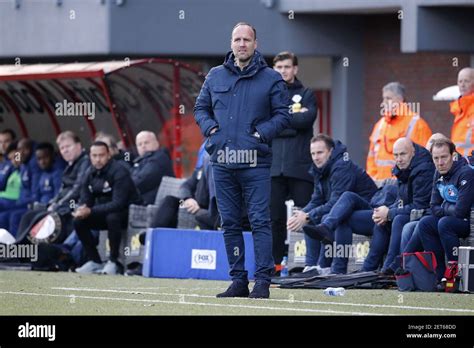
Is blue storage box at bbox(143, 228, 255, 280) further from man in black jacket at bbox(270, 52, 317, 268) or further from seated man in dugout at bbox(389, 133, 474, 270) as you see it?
seated man in dugout at bbox(389, 133, 474, 270)

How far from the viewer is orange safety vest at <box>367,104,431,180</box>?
1606 centimetres

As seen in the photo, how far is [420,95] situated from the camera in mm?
23422

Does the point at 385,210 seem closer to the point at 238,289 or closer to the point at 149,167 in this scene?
the point at 238,289

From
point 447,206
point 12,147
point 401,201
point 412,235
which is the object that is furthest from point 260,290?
point 12,147

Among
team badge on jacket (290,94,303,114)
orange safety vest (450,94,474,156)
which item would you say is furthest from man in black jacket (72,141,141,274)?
orange safety vest (450,94,474,156)

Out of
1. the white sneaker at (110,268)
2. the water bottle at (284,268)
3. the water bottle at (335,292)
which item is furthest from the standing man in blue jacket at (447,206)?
the white sneaker at (110,268)

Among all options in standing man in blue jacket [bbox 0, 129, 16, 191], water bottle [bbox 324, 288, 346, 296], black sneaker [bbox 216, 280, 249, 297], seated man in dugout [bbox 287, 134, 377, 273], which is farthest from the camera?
standing man in blue jacket [bbox 0, 129, 16, 191]

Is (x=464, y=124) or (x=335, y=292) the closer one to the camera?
(x=335, y=292)

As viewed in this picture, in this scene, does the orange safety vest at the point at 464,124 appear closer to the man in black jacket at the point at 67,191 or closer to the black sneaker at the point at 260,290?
the black sneaker at the point at 260,290

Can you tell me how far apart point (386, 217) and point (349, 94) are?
954cm

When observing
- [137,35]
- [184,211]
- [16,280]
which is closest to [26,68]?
[137,35]

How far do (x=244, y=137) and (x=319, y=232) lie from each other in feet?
10.1

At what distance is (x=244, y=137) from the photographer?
11922 millimetres

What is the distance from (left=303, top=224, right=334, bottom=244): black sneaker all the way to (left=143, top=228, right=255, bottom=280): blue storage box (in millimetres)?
1460
